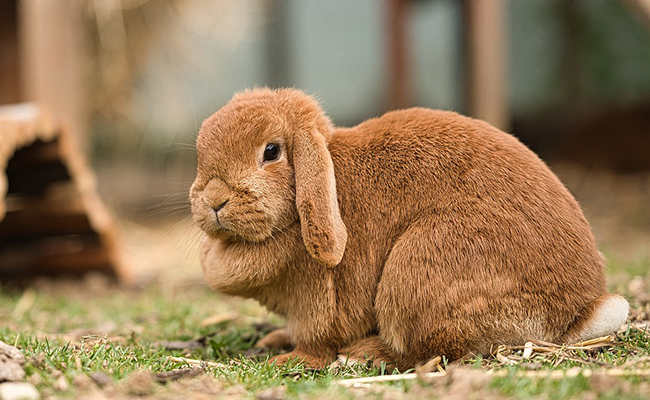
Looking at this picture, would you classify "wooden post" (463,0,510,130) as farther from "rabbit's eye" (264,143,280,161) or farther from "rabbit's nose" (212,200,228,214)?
"rabbit's nose" (212,200,228,214)

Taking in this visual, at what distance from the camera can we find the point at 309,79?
25.5ft

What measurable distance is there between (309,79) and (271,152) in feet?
17.1

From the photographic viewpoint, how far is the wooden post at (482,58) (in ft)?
17.5

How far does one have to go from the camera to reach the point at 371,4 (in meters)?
6.88

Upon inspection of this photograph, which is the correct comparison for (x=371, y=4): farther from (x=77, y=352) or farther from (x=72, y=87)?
(x=77, y=352)

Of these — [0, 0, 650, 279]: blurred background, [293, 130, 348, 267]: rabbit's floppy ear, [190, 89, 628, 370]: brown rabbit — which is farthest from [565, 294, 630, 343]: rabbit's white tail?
[0, 0, 650, 279]: blurred background

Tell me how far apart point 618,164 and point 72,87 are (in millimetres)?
6583

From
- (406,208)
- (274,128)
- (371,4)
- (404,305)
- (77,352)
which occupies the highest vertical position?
(371,4)

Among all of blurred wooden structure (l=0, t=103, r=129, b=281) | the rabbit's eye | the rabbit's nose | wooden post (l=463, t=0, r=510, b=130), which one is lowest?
blurred wooden structure (l=0, t=103, r=129, b=281)

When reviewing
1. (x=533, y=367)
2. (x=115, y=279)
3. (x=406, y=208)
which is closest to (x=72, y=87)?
(x=115, y=279)

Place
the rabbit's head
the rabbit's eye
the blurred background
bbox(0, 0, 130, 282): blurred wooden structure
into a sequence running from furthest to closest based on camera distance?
the blurred background
bbox(0, 0, 130, 282): blurred wooden structure
the rabbit's eye
the rabbit's head

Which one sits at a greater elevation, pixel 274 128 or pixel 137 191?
pixel 274 128

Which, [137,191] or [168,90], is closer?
[168,90]

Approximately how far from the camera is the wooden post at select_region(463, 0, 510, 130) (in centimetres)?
535
